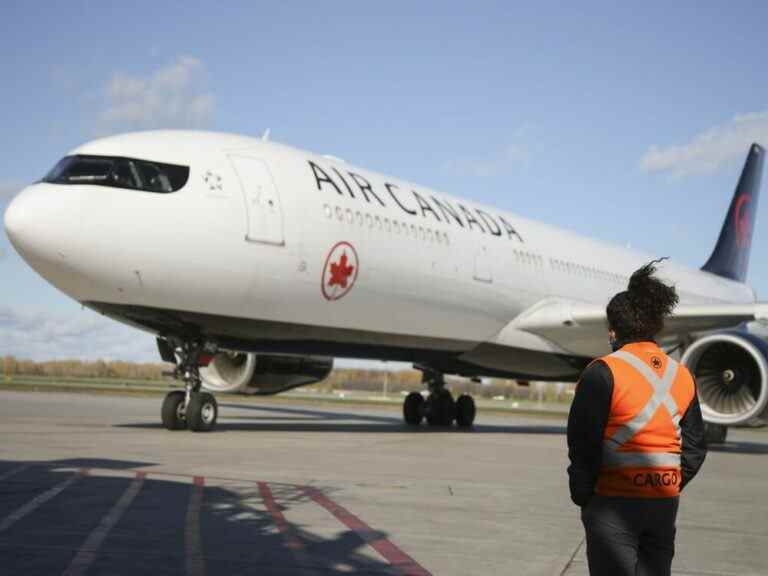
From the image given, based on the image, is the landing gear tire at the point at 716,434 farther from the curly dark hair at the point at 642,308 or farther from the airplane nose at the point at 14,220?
the curly dark hair at the point at 642,308

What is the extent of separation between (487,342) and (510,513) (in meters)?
10.9

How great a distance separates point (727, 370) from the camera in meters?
16.1

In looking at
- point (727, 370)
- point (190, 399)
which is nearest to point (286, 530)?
point (190, 399)

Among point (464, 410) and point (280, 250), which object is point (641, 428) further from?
point (464, 410)

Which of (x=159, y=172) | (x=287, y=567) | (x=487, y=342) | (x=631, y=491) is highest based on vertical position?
(x=159, y=172)

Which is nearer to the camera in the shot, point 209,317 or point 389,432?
point 209,317

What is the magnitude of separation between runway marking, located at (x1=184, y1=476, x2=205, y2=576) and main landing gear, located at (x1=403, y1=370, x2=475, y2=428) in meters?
12.4

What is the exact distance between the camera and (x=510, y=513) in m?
6.98

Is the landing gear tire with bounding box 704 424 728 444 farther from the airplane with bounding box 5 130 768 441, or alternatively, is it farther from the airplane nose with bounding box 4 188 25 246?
the airplane nose with bounding box 4 188 25 246

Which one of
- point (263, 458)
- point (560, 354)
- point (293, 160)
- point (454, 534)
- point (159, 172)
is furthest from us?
point (560, 354)

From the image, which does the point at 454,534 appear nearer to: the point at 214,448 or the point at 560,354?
the point at 214,448

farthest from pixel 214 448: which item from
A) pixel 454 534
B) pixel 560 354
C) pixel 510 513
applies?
pixel 560 354

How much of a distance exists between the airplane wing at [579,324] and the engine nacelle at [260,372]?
365 cm

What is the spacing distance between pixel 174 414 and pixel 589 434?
10.8 metres
